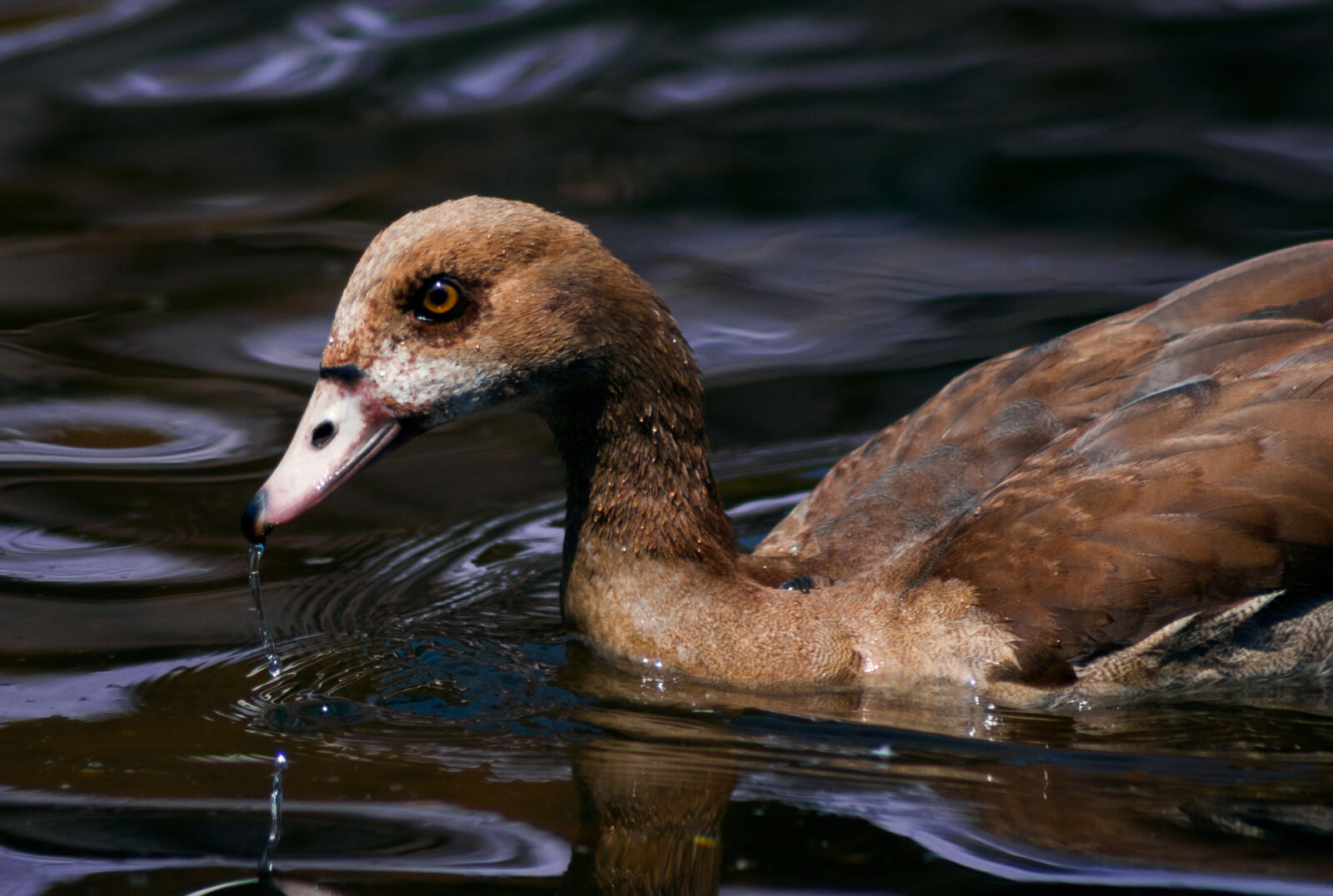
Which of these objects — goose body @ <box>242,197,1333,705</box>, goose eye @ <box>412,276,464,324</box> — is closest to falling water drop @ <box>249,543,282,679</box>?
goose body @ <box>242,197,1333,705</box>

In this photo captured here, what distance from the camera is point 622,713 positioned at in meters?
4.81

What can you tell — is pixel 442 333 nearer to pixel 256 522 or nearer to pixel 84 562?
pixel 256 522

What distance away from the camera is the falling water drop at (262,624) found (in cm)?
492

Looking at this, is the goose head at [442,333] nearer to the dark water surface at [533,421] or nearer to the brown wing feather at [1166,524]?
the dark water surface at [533,421]

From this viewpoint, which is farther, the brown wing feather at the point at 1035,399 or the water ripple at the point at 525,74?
the water ripple at the point at 525,74

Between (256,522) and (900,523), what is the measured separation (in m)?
2.07

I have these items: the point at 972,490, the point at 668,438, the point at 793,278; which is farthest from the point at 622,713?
the point at 793,278

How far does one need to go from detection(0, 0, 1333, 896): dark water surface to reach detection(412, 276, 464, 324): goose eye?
1.13 meters

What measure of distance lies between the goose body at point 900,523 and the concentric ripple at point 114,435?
2476 millimetres

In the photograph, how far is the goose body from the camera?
182 inches

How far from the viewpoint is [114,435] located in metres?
7.21

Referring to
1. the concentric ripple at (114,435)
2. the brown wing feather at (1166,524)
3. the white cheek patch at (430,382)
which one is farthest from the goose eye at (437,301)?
the concentric ripple at (114,435)

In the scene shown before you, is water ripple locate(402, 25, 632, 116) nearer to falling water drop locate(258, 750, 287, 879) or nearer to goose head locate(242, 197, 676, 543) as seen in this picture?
goose head locate(242, 197, 676, 543)

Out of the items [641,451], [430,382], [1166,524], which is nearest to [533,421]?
[641,451]
